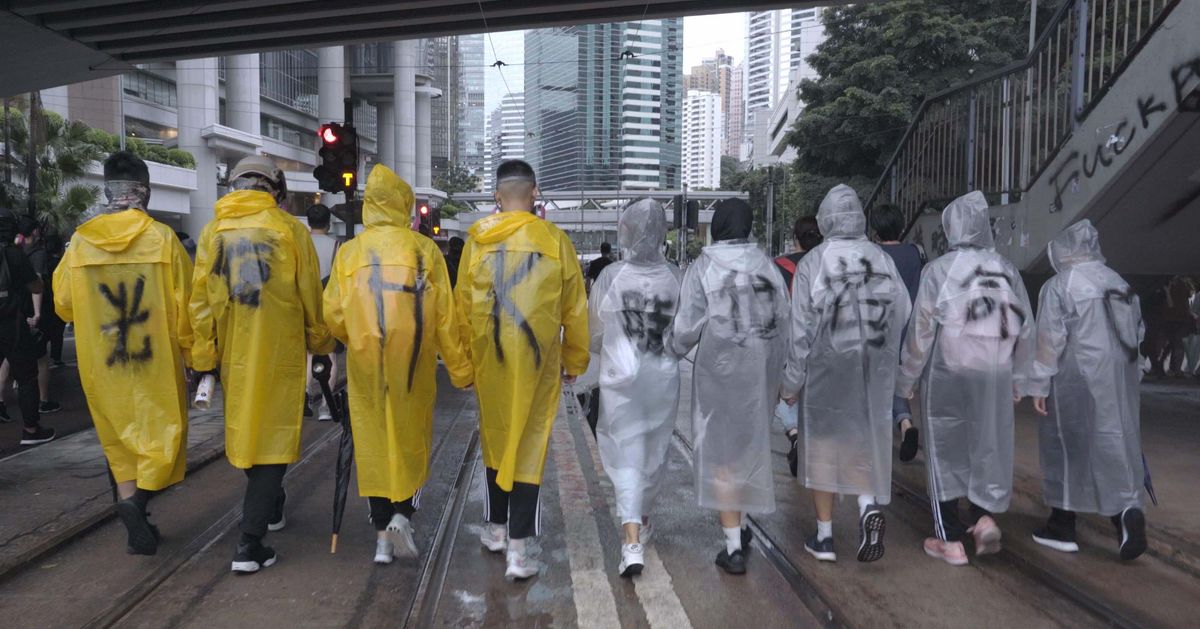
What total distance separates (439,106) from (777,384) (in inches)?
4008

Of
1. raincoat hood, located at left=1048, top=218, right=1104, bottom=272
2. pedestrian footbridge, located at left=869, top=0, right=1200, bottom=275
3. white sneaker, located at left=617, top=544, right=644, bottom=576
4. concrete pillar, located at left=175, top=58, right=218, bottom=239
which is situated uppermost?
concrete pillar, located at left=175, top=58, right=218, bottom=239

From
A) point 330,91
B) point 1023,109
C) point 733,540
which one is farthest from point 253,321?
point 330,91

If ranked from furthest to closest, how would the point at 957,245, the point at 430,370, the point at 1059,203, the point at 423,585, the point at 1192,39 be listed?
the point at 1059,203 → the point at 1192,39 → the point at 957,245 → the point at 430,370 → the point at 423,585

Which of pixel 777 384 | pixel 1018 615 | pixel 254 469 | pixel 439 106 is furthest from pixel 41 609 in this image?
pixel 439 106

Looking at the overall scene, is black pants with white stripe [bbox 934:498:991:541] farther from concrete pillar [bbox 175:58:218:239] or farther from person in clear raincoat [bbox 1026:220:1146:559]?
concrete pillar [bbox 175:58:218:239]

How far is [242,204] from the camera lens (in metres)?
4.30

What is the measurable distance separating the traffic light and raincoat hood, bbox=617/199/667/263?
22.8ft

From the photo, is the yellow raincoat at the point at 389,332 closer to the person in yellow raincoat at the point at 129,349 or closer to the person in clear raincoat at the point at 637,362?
the person in clear raincoat at the point at 637,362

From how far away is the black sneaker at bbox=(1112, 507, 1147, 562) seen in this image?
14.7 ft

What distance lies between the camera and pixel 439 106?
10112 cm

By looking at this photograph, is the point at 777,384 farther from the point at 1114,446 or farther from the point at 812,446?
the point at 1114,446

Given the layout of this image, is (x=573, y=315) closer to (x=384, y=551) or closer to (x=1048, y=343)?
(x=384, y=551)

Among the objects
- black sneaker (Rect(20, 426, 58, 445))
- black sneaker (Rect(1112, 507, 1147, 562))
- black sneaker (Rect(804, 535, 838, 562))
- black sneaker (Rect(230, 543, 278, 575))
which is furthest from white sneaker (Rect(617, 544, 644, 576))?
black sneaker (Rect(20, 426, 58, 445))

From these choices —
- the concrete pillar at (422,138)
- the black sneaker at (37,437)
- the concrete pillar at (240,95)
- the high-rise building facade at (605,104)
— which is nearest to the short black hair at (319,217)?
the black sneaker at (37,437)
